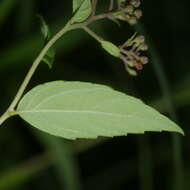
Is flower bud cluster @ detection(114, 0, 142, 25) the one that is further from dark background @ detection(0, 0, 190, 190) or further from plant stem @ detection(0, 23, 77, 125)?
dark background @ detection(0, 0, 190, 190)

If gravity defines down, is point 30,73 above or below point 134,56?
above

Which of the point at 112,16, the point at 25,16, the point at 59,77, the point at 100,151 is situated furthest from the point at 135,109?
the point at 100,151

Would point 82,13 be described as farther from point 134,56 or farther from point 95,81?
point 95,81

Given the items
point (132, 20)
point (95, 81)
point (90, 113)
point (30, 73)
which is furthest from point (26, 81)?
point (95, 81)

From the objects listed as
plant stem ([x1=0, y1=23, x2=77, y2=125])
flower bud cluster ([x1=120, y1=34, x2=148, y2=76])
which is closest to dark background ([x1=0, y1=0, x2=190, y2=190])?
flower bud cluster ([x1=120, y1=34, x2=148, y2=76])

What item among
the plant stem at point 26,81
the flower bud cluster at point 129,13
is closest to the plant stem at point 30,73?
the plant stem at point 26,81
